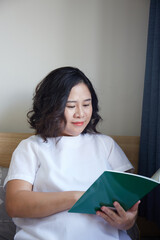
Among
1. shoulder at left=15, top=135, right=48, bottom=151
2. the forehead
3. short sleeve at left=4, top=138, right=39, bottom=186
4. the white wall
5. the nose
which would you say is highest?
the white wall

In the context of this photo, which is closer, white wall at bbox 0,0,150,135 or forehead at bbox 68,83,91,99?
forehead at bbox 68,83,91,99

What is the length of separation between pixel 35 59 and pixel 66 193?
3.08ft

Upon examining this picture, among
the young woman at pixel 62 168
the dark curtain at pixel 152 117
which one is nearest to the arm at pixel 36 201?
the young woman at pixel 62 168

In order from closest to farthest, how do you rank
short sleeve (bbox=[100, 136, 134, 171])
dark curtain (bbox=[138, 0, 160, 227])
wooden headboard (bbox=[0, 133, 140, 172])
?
short sleeve (bbox=[100, 136, 134, 171]) < dark curtain (bbox=[138, 0, 160, 227]) < wooden headboard (bbox=[0, 133, 140, 172])

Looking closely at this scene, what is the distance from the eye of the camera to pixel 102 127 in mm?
1717

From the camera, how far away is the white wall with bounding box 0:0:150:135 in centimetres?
165

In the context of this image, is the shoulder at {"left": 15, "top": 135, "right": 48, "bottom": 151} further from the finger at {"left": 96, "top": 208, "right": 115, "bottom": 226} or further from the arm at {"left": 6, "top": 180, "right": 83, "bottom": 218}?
the finger at {"left": 96, "top": 208, "right": 115, "bottom": 226}

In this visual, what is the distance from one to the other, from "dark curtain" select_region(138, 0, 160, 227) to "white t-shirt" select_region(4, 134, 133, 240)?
9.7 inches

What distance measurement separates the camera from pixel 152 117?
4.74 ft

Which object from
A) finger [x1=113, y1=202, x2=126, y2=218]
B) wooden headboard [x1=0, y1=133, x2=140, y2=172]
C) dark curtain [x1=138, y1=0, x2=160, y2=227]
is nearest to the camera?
finger [x1=113, y1=202, x2=126, y2=218]

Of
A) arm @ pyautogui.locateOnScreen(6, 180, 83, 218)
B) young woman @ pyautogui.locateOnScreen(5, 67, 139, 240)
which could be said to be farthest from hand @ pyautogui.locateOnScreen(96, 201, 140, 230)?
arm @ pyautogui.locateOnScreen(6, 180, 83, 218)

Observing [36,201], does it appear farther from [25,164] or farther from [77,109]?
[77,109]

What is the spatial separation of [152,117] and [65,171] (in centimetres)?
57

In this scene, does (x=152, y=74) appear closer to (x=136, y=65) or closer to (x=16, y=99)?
(x=136, y=65)
